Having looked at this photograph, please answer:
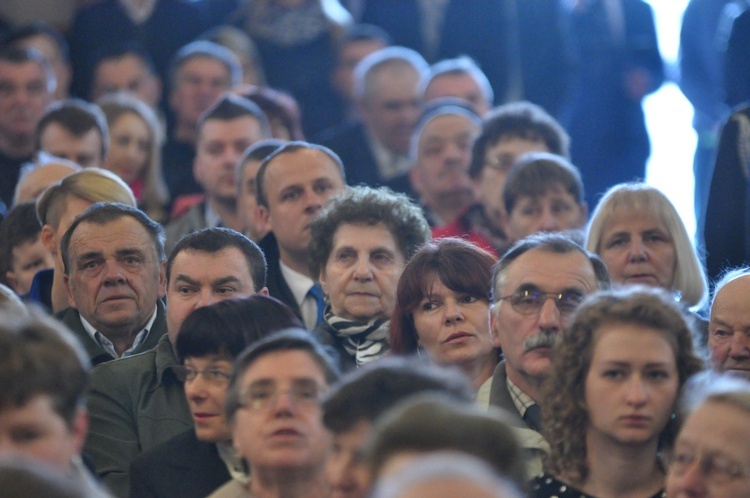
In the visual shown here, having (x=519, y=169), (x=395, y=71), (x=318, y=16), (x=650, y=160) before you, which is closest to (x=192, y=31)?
(x=318, y=16)

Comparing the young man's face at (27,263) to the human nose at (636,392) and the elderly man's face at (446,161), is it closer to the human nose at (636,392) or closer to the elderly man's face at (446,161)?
the elderly man's face at (446,161)

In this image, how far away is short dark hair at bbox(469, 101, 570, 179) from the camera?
7844mm

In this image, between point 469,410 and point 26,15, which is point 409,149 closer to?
point 26,15

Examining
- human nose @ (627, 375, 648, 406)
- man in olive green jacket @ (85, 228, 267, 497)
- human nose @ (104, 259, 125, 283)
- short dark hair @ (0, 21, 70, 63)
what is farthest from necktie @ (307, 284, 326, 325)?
short dark hair @ (0, 21, 70, 63)

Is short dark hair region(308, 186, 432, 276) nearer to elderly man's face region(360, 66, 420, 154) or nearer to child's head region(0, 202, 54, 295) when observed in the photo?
child's head region(0, 202, 54, 295)

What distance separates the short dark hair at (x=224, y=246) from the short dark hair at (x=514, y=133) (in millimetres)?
2188

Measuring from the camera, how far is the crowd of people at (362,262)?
405cm

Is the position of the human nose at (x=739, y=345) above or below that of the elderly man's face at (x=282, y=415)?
above

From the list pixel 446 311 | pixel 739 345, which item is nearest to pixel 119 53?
pixel 446 311

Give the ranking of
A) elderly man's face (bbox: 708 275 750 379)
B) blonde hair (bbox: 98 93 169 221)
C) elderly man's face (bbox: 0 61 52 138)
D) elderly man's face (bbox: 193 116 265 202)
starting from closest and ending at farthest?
elderly man's face (bbox: 708 275 750 379)
elderly man's face (bbox: 193 116 265 202)
blonde hair (bbox: 98 93 169 221)
elderly man's face (bbox: 0 61 52 138)

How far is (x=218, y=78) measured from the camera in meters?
9.55

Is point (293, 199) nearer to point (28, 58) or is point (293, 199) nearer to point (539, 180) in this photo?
point (539, 180)

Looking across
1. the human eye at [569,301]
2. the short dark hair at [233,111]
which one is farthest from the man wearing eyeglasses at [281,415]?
the short dark hair at [233,111]

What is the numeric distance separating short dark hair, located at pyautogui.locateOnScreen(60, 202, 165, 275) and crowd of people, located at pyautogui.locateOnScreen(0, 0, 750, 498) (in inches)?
0.4
